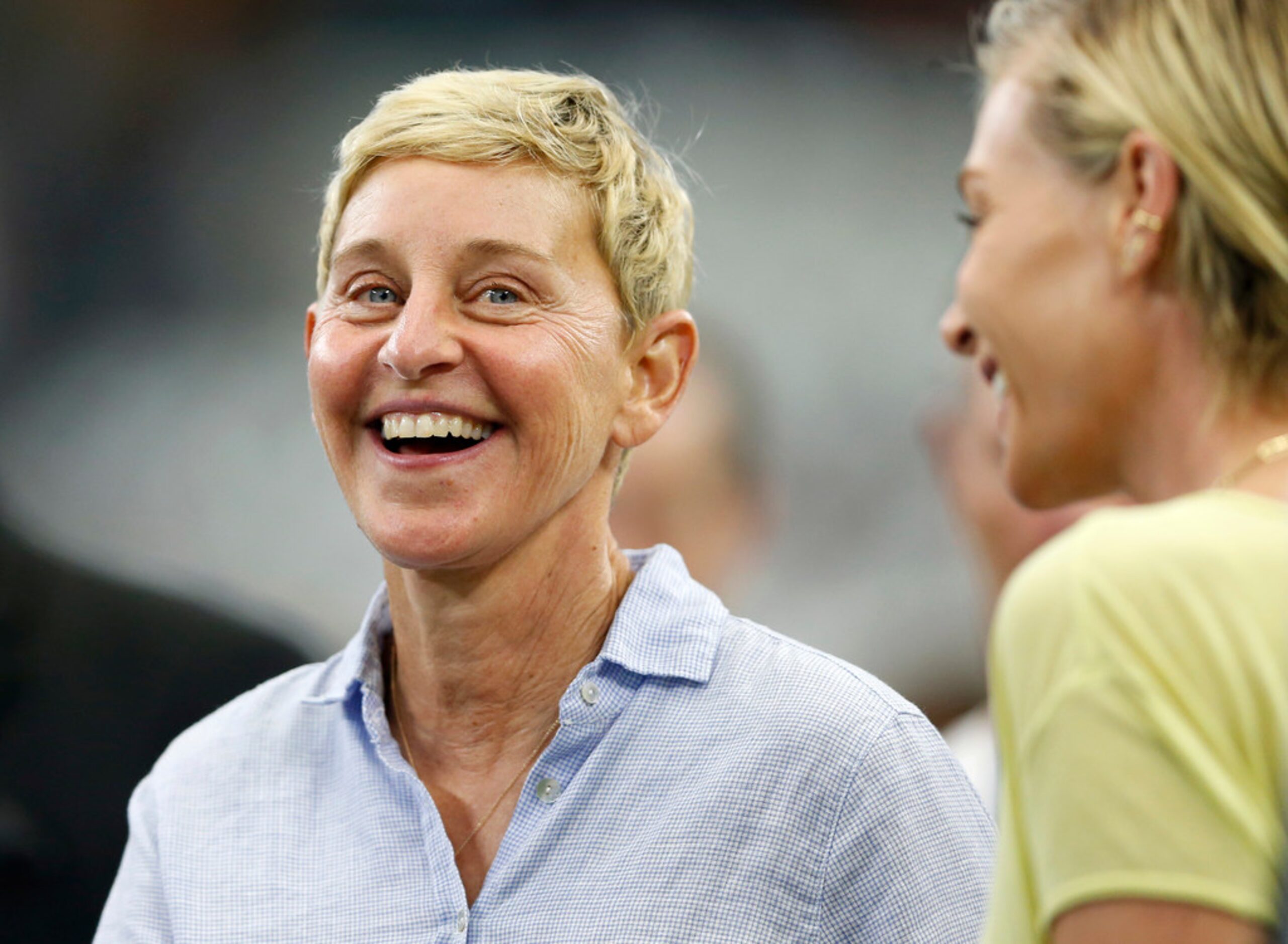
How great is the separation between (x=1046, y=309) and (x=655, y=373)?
2.72 ft

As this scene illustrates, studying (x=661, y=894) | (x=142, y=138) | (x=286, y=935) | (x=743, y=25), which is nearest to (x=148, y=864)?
(x=286, y=935)

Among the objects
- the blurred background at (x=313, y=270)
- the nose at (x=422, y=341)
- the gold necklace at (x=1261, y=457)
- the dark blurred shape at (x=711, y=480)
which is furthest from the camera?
the dark blurred shape at (x=711, y=480)

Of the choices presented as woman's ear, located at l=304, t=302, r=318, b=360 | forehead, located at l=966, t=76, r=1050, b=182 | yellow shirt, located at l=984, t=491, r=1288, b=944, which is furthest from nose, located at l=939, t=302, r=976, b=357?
woman's ear, located at l=304, t=302, r=318, b=360

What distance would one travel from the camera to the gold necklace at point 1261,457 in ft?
3.16

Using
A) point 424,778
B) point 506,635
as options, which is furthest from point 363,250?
point 424,778

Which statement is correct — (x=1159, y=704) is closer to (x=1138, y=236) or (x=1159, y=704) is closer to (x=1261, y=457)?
(x=1261, y=457)

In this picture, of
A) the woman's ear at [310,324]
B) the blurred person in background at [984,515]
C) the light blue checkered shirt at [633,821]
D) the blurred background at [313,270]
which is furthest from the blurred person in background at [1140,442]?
the blurred background at [313,270]

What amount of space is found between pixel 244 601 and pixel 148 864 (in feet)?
4.53

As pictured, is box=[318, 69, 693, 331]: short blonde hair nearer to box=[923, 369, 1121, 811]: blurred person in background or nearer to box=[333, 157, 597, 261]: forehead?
box=[333, 157, 597, 261]: forehead

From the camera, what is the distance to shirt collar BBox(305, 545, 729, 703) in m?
1.70

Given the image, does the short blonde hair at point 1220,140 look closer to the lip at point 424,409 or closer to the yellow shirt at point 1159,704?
the yellow shirt at point 1159,704

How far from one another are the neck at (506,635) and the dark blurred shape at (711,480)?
1.51 meters

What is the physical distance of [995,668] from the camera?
943mm

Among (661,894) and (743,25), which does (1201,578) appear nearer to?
(661,894)
